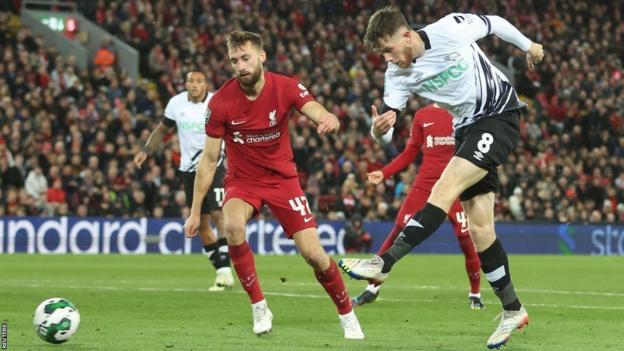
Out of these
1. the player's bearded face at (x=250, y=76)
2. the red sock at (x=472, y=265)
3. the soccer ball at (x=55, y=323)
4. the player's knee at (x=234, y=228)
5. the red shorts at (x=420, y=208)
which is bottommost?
the red sock at (x=472, y=265)

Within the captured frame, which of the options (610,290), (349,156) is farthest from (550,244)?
(610,290)

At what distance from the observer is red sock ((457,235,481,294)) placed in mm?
12812

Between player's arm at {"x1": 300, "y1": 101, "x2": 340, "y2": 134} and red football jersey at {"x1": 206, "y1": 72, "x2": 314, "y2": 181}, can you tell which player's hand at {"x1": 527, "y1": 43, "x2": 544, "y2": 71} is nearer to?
player's arm at {"x1": 300, "y1": 101, "x2": 340, "y2": 134}

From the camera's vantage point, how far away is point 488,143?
9.05 meters

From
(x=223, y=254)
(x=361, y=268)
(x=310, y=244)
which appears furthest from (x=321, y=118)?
(x=223, y=254)

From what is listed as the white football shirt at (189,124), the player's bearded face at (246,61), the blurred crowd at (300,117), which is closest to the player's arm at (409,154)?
the white football shirt at (189,124)

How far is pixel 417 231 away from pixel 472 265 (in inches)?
179

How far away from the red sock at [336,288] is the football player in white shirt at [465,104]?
1128 millimetres

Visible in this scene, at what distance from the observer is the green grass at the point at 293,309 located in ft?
30.6

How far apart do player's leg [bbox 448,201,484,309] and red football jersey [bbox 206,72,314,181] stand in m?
3.32

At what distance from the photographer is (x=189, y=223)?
9680 mm

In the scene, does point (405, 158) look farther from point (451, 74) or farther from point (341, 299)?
point (451, 74)

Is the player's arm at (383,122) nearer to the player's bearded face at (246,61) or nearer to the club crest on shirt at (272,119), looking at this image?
the club crest on shirt at (272,119)

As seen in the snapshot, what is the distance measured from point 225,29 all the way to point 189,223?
945 inches
